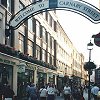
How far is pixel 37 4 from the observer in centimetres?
2400

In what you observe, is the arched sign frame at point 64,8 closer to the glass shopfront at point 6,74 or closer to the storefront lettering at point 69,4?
the storefront lettering at point 69,4

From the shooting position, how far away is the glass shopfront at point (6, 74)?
93.0ft

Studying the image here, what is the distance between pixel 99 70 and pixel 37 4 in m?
34.3

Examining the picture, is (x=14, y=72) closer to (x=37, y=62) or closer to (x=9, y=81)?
(x=9, y=81)

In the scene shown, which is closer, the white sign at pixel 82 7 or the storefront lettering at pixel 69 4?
the white sign at pixel 82 7

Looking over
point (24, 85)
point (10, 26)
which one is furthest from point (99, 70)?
point (10, 26)

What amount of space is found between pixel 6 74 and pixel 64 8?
870cm

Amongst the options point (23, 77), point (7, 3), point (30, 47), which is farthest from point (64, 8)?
point (30, 47)

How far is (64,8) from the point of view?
23734 millimetres

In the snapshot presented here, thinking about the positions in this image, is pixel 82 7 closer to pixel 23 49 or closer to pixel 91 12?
pixel 91 12

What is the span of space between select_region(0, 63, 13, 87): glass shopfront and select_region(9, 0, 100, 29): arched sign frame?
5.20 metres

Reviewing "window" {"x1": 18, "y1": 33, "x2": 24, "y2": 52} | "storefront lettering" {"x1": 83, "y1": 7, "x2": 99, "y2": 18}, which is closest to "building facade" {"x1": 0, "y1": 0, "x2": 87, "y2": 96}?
"window" {"x1": 18, "y1": 33, "x2": 24, "y2": 52}

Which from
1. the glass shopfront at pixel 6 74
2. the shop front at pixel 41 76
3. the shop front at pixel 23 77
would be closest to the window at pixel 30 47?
the shop front at pixel 23 77

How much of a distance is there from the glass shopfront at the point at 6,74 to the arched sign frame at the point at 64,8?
520 cm
